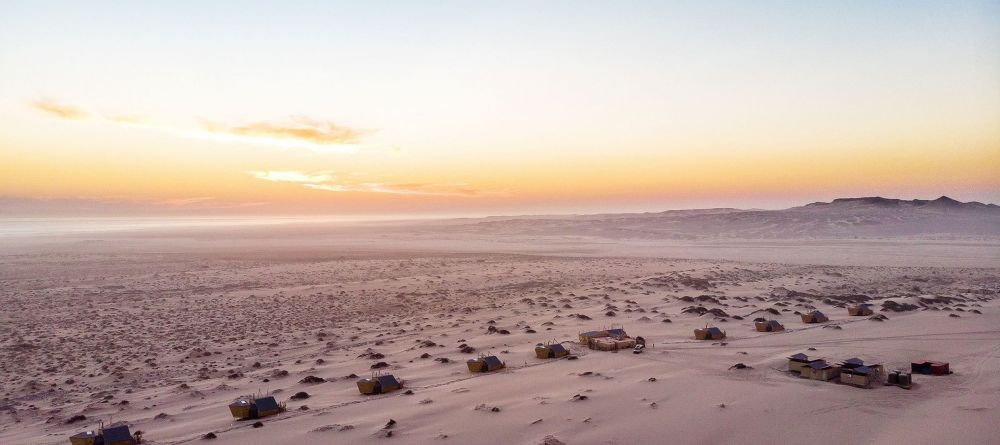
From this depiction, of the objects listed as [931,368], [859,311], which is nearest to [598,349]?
[931,368]

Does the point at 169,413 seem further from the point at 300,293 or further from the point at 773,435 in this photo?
the point at 300,293

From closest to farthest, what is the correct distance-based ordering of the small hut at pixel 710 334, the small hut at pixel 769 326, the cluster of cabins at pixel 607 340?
the cluster of cabins at pixel 607 340
the small hut at pixel 710 334
the small hut at pixel 769 326

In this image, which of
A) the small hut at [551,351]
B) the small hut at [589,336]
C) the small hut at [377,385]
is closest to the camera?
the small hut at [377,385]

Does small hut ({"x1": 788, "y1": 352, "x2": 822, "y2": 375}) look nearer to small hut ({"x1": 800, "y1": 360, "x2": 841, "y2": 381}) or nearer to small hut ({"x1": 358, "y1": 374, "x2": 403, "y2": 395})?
small hut ({"x1": 800, "y1": 360, "x2": 841, "y2": 381})

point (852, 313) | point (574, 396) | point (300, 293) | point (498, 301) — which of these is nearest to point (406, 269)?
point (300, 293)

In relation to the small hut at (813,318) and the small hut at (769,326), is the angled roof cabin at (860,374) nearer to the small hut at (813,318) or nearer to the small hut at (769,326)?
the small hut at (769,326)

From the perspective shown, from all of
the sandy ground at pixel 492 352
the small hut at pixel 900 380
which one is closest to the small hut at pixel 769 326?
the sandy ground at pixel 492 352

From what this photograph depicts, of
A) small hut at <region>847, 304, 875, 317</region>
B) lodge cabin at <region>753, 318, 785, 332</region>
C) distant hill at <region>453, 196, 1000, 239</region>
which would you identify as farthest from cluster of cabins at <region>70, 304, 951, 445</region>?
distant hill at <region>453, 196, 1000, 239</region>
